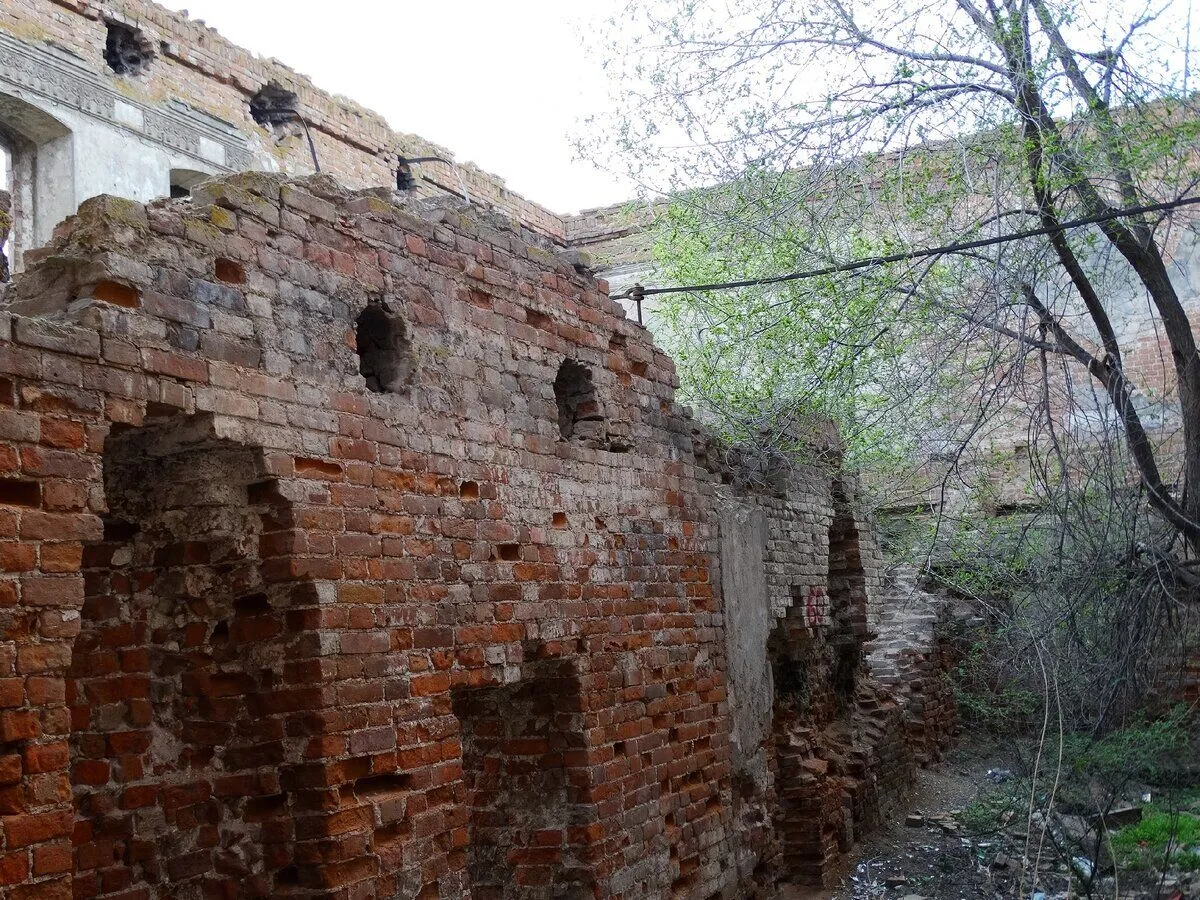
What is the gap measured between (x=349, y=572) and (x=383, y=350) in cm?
93

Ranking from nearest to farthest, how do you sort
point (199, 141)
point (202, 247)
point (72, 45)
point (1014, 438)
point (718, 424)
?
1. point (202, 247)
2. point (718, 424)
3. point (72, 45)
4. point (199, 141)
5. point (1014, 438)

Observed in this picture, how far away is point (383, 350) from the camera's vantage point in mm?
4141

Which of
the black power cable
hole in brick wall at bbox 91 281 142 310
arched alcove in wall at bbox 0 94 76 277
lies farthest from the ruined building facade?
arched alcove in wall at bbox 0 94 76 277

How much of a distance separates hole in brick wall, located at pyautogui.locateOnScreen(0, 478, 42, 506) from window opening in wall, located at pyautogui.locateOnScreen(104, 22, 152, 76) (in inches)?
335

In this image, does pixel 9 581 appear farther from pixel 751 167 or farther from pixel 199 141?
pixel 199 141

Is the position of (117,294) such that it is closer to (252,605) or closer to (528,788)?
(252,605)

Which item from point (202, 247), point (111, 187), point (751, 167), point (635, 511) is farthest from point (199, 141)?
point (202, 247)

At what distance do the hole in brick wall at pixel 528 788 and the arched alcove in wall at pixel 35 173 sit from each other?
6.69m

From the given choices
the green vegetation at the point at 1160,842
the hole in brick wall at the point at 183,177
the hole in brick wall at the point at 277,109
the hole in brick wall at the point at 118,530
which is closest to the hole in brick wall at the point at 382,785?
the hole in brick wall at the point at 118,530

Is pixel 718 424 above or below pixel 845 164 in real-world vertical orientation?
below

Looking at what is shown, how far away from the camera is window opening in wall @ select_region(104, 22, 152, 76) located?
33.0 feet

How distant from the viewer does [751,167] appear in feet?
22.9

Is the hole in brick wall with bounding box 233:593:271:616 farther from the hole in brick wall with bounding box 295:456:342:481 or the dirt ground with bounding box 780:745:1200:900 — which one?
the dirt ground with bounding box 780:745:1200:900

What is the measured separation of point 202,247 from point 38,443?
2.74ft
